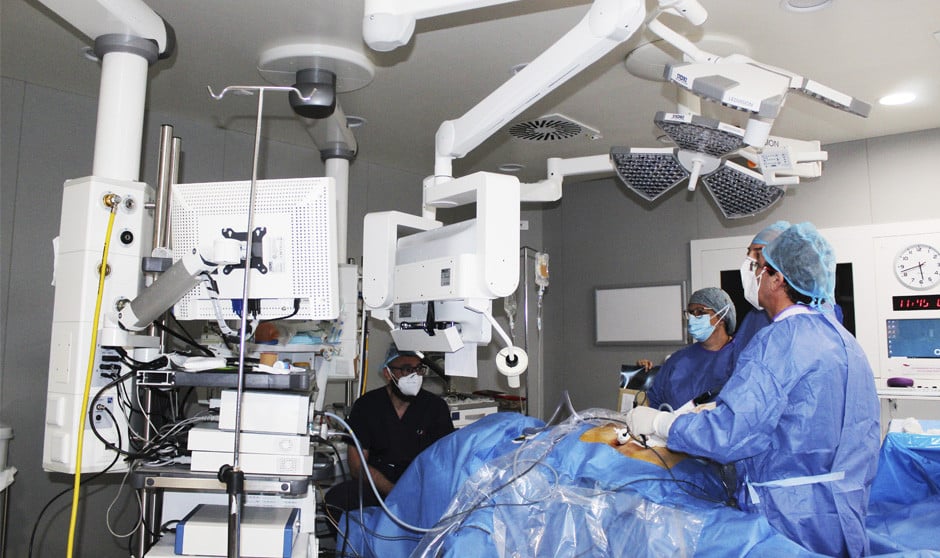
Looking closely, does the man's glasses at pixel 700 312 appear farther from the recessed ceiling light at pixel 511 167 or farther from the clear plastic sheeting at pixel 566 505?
the recessed ceiling light at pixel 511 167

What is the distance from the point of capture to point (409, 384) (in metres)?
3.05

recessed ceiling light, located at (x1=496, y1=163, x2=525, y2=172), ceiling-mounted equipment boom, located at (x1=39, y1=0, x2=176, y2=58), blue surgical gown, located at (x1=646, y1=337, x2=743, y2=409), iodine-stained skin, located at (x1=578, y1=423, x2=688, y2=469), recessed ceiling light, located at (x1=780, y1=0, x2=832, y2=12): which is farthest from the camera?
recessed ceiling light, located at (x1=496, y1=163, x2=525, y2=172)

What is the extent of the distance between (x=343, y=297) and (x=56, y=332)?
1592 mm

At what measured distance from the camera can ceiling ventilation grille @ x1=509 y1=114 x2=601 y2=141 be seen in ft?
13.2

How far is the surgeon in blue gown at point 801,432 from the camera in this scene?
1867mm

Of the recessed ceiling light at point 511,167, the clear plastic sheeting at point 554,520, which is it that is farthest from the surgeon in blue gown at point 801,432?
the recessed ceiling light at point 511,167

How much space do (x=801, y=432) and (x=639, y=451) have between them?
1.58 ft

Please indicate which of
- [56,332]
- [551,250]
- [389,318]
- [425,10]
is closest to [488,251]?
[389,318]

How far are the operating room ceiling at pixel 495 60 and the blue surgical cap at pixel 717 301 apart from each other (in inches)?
34.6

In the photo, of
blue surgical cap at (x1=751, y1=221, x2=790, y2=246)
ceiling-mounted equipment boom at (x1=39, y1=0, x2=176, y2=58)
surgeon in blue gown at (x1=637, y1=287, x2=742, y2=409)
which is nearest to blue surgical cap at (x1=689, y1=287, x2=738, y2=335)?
surgeon in blue gown at (x1=637, y1=287, x2=742, y2=409)

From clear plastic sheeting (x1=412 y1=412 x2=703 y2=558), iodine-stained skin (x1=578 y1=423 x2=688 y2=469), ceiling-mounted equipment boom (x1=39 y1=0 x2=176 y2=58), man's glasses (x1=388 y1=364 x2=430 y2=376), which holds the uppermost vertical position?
ceiling-mounted equipment boom (x1=39 y1=0 x2=176 y2=58)

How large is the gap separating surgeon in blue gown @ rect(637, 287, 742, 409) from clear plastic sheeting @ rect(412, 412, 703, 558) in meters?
1.34

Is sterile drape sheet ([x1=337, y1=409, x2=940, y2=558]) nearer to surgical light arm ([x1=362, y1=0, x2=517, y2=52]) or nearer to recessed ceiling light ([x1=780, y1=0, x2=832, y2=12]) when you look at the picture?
surgical light arm ([x1=362, y1=0, x2=517, y2=52])

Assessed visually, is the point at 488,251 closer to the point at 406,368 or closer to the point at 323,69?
the point at 406,368
